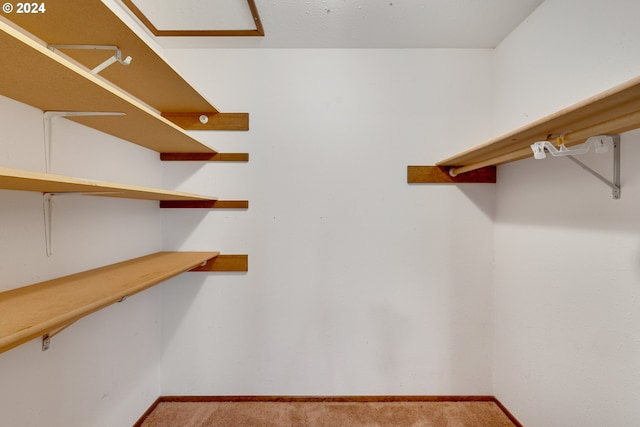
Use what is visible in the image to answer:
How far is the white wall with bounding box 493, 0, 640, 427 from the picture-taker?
1.05 meters

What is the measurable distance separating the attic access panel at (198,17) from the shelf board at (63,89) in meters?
0.62

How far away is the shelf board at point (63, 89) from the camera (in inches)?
27.4

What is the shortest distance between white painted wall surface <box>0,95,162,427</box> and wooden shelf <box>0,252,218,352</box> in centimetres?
10

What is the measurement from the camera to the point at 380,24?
62.9 inches

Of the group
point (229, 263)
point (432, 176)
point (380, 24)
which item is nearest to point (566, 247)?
point (432, 176)

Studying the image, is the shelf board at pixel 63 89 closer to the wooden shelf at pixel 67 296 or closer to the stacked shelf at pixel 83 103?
the stacked shelf at pixel 83 103

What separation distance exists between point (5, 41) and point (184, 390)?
195 cm

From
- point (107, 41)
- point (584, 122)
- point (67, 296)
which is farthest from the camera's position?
point (107, 41)

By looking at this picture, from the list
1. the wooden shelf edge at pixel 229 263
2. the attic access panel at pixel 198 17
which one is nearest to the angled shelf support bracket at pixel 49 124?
A: the attic access panel at pixel 198 17

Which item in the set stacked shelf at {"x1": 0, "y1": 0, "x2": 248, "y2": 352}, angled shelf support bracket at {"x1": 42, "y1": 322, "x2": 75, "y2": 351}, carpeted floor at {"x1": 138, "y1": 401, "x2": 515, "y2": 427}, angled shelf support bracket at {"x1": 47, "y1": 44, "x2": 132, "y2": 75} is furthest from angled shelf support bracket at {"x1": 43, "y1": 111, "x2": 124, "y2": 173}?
carpeted floor at {"x1": 138, "y1": 401, "x2": 515, "y2": 427}

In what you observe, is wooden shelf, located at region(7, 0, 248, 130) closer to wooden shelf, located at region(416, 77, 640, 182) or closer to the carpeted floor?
wooden shelf, located at region(416, 77, 640, 182)

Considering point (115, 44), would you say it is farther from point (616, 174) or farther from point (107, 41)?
point (616, 174)

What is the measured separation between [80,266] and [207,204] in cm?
74

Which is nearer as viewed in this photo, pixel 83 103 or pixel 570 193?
pixel 83 103
